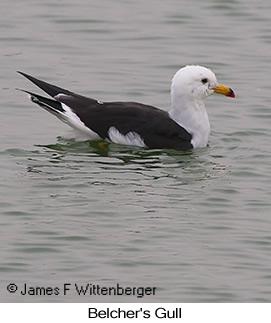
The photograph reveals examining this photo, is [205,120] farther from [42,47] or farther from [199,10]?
[199,10]

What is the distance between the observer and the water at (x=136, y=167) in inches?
454

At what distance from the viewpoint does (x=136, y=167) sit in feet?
47.5

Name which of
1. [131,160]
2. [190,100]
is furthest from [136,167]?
[190,100]

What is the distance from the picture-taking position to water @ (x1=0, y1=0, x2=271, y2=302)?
454 inches

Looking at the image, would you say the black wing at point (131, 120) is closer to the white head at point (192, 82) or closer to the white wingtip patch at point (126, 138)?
the white wingtip patch at point (126, 138)

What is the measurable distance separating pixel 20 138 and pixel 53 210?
2587 millimetres

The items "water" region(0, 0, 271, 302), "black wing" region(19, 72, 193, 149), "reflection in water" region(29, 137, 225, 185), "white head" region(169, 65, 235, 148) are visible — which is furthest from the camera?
"white head" region(169, 65, 235, 148)

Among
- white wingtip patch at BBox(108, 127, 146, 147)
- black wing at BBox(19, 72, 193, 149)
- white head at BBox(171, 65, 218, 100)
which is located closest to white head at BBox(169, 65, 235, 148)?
white head at BBox(171, 65, 218, 100)

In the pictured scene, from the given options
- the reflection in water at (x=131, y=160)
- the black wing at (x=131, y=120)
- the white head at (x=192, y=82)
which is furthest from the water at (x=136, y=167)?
the white head at (x=192, y=82)

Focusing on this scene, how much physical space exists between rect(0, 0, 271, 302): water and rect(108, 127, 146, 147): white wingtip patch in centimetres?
8

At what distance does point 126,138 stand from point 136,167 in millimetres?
745

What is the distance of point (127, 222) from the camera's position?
41.4ft

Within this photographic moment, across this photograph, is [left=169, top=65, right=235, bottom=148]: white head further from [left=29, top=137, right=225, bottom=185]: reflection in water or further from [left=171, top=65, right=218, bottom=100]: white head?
[left=29, top=137, right=225, bottom=185]: reflection in water
